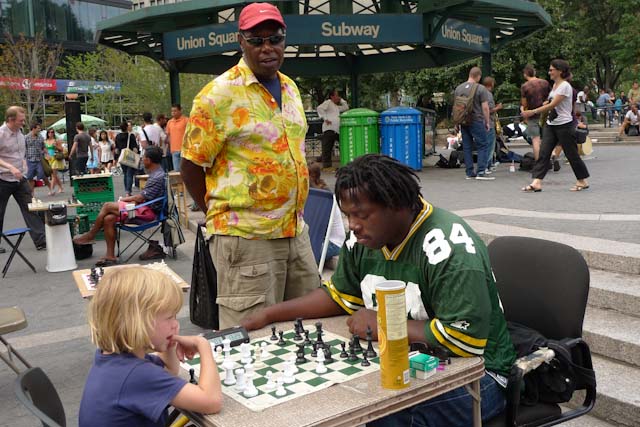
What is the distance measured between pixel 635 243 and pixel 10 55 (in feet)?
142

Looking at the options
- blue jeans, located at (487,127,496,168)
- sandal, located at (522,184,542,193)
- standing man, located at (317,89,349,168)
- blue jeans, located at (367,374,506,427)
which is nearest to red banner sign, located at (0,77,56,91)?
standing man, located at (317,89,349,168)

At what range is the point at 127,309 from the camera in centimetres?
200

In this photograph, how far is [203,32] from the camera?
11.2 metres

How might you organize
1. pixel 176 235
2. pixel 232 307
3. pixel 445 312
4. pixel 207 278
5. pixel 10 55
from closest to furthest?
pixel 445 312 < pixel 232 307 < pixel 207 278 < pixel 176 235 < pixel 10 55

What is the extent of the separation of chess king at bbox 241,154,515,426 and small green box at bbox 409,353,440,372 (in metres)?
0.16

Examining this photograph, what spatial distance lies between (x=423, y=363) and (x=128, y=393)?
35.4 inches

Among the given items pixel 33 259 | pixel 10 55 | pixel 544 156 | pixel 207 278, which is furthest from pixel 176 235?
pixel 10 55

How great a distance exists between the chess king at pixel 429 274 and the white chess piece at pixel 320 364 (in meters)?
0.24

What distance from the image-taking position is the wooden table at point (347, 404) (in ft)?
5.92

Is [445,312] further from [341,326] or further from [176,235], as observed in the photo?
[176,235]

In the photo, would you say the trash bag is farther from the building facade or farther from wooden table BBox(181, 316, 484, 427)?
the building facade

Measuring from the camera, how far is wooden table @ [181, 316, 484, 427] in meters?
1.80

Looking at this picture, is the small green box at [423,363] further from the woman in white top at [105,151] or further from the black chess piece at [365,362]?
the woman in white top at [105,151]

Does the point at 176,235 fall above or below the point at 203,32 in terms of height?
below
